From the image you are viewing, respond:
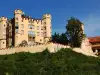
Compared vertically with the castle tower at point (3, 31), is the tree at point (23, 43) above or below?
below

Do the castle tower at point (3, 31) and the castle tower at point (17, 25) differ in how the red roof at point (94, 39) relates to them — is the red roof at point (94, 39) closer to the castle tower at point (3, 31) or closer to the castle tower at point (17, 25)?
the castle tower at point (17, 25)

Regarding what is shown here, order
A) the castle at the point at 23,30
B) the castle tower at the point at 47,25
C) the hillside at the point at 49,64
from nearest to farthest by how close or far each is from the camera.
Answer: the hillside at the point at 49,64 < the castle at the point at 23,30 < the castle tower at the point at 47,25

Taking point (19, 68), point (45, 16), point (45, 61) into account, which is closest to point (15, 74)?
point (19, 68)

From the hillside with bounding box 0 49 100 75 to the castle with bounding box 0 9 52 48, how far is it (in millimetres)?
16230

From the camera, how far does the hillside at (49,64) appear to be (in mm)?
86875

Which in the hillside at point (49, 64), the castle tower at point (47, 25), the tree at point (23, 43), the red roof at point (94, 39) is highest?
the castle tower at point (47, 25)

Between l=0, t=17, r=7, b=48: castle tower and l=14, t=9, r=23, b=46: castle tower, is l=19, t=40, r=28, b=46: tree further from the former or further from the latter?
l=0, t=17, r=7, b=48: castle tower

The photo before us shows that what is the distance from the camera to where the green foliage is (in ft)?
384

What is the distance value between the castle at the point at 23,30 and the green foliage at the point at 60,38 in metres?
3.08

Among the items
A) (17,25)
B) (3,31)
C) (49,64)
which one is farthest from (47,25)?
(49,64)

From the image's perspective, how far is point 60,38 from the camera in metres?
121

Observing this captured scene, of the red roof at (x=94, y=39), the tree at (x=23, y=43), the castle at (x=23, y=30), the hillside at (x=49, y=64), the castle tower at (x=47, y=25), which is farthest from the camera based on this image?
the red roof at (x=94, y=39)

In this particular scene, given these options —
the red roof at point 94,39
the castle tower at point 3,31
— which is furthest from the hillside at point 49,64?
the red roof at point 94,39

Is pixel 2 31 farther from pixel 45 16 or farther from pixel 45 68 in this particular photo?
pixel 45 68
